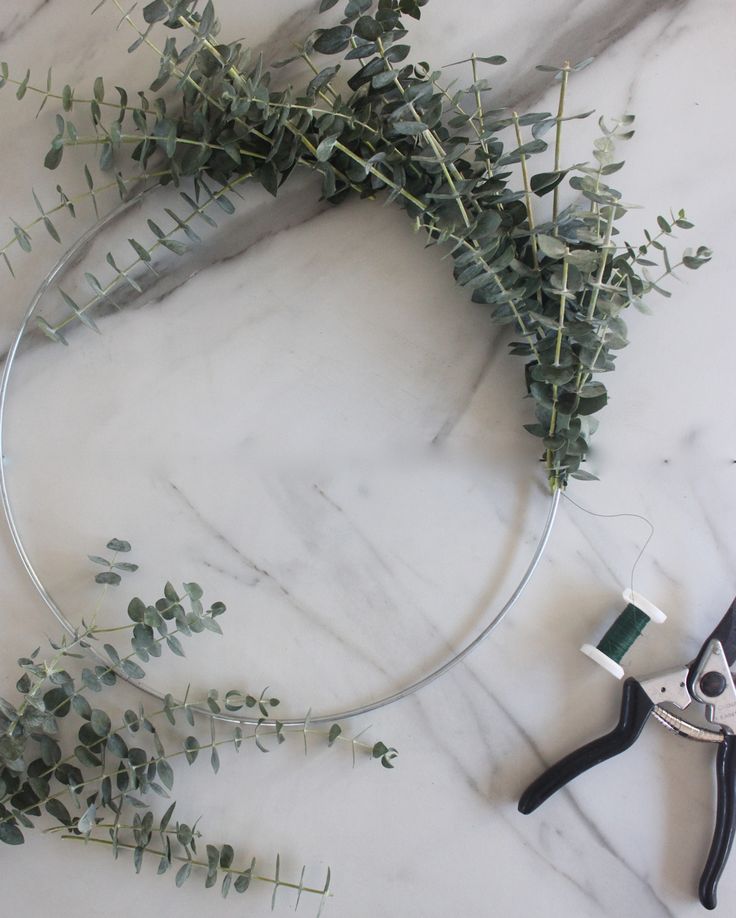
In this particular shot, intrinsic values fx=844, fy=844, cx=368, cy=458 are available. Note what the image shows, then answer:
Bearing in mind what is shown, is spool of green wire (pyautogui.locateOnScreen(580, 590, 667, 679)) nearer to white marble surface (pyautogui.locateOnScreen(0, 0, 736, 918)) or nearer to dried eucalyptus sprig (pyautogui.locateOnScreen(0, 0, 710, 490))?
white marble surface (pyautogui.locateOnScreen(0, 0, 736, 918))

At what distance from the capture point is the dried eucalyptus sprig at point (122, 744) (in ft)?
2.73

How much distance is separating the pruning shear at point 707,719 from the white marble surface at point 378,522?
31mm

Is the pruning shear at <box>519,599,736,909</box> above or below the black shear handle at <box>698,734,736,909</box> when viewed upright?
above

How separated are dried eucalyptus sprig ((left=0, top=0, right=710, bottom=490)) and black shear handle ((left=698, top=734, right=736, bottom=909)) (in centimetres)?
31

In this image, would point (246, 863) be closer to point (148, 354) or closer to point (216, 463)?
point (216, 463)

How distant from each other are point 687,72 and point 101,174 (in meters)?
0.61

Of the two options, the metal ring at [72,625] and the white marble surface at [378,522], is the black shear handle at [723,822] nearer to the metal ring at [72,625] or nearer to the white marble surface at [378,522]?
the white marble surface at [378,522]

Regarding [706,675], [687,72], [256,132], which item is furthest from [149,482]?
[687,72]

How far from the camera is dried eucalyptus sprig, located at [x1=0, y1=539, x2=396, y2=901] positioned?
833 mm

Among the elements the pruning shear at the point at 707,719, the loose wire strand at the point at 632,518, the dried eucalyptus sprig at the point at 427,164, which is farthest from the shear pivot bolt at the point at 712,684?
the dried eucalyptus sprig at the point at 427,164

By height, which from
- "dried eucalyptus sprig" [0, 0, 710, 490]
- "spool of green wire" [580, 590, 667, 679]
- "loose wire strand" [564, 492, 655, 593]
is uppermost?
"dried eucalyptus sprig" [0, 0, 710, 490]

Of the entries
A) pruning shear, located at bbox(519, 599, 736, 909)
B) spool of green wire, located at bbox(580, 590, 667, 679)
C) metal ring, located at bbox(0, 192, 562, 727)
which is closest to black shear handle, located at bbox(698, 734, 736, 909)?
pruning shear, located at bbox(519, 599, 736, 909)

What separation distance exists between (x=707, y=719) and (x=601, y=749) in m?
0.11

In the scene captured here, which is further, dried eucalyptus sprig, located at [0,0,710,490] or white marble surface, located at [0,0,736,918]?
white marble surface, located at [0,0,736,918]
